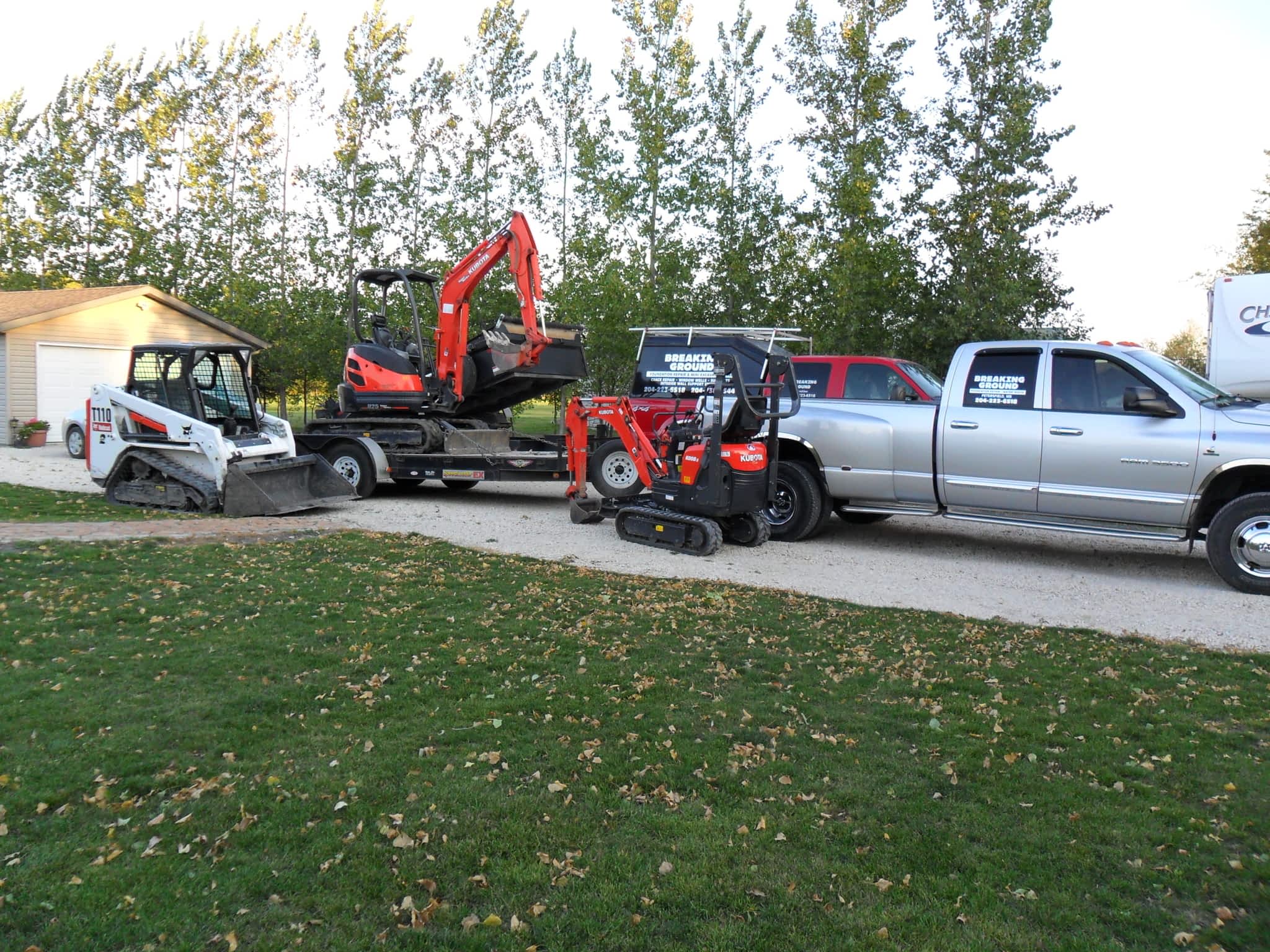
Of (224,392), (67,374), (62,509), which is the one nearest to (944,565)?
(224,392)

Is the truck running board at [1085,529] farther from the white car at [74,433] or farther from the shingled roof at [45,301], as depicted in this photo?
the shingled roof at [45,301]

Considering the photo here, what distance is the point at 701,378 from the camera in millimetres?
13516

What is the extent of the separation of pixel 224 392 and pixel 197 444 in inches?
45.4

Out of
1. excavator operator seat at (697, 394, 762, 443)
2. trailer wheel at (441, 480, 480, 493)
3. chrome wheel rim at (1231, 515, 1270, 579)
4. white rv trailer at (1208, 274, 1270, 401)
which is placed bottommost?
trailer wheel at (441, 480, 480, 493)

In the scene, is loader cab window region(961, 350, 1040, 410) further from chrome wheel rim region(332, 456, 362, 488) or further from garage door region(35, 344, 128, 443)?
garage door region(35, 344, 128, 443)

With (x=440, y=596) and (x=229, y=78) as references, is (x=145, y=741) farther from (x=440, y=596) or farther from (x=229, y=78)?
(x=229, y=78)

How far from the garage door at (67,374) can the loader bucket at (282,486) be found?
12206 mm

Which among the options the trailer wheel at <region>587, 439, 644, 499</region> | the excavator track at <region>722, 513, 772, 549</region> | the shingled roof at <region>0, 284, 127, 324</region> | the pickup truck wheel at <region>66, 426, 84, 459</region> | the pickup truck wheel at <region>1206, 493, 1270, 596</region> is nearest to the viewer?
the pickup truck wheel at <region>1206, 493, 1270, 596</region>

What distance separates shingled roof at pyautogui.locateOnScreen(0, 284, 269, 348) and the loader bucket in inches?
361

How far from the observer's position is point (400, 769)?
14.0 ft

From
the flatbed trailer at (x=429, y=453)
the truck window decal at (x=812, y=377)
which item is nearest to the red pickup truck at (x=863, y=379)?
the truck window decal at (x=812, y=377)

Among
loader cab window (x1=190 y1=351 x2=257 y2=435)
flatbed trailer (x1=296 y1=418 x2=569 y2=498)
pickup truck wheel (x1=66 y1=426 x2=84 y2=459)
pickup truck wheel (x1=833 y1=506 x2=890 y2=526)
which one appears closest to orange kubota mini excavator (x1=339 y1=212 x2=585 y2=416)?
flatbed trailer (x1=296 y1=418 x2=569 y2=498)

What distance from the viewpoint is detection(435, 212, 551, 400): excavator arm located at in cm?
1364

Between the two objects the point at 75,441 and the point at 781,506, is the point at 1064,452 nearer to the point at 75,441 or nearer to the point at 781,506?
the point at 781,506
